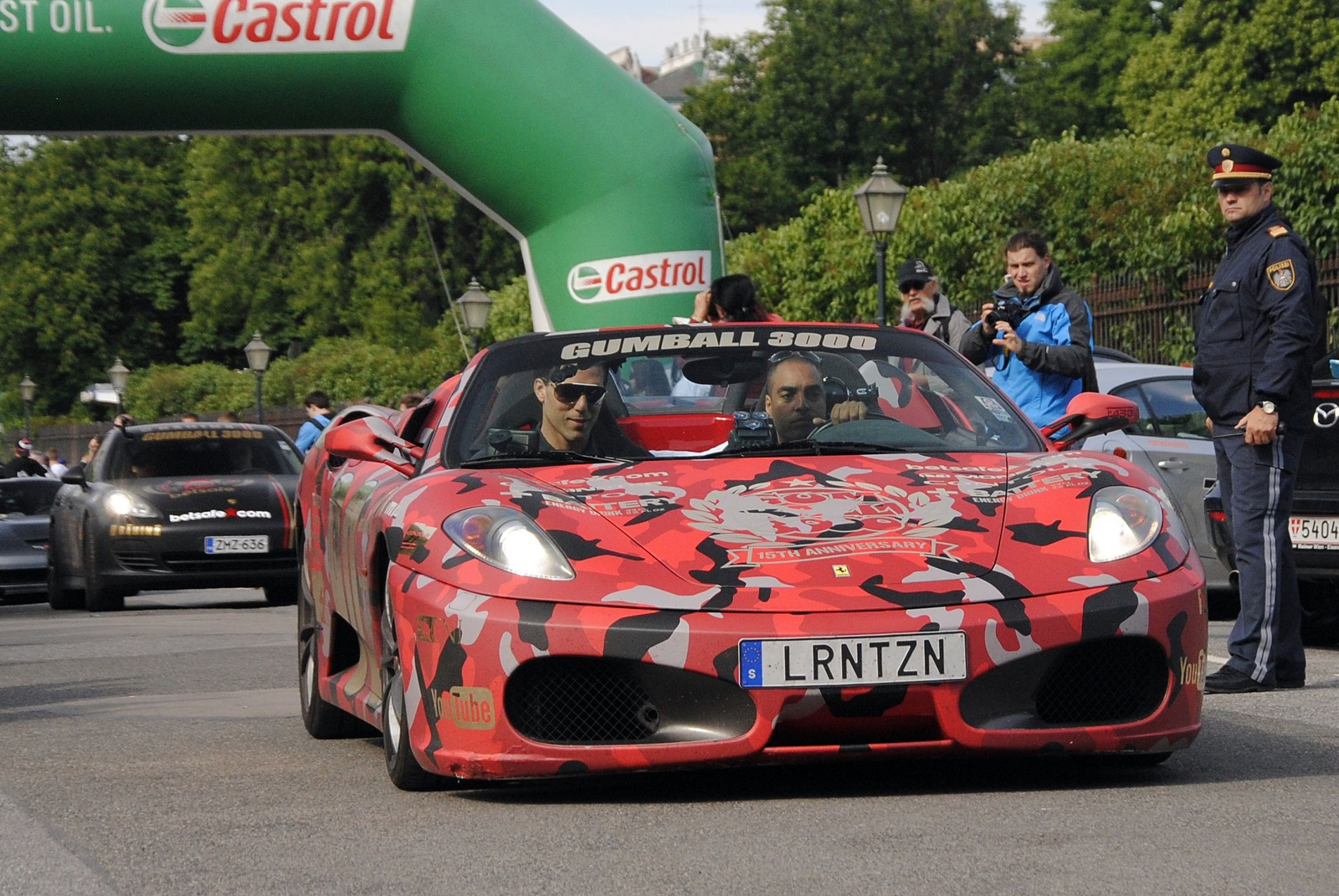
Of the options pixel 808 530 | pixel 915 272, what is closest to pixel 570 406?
pixel 808 530

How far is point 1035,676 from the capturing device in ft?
17.4

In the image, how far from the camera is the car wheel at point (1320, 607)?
1040cm

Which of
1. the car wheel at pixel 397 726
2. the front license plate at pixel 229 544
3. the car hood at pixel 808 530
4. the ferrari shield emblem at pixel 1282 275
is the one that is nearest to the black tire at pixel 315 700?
the car wheel at pixel 397 726

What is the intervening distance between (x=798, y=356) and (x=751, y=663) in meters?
1.71

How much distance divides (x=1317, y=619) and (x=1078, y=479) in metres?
5.15

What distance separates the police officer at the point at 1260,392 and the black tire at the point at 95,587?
10593mm

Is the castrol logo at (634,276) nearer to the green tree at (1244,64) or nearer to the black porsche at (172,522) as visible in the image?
the black porsche at (172,522)

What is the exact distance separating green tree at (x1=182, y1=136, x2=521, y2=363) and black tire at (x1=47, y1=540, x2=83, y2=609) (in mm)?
52987

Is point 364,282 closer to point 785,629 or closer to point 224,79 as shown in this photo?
point 224,79

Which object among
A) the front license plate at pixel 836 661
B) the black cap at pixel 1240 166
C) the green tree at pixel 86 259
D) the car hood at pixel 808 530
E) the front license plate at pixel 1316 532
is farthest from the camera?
the green tree at pixel 86 259

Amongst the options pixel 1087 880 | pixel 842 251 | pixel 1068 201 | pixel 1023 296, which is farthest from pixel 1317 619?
pixel 842 251

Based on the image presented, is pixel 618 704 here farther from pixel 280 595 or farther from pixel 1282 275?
pixel 280 595

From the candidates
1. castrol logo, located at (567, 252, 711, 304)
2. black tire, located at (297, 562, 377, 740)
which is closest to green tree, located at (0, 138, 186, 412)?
castrol logo, located at (567, 252, 711, 304)

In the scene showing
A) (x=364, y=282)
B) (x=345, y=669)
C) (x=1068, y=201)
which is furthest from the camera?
(x=364, y=282)
